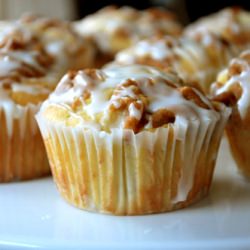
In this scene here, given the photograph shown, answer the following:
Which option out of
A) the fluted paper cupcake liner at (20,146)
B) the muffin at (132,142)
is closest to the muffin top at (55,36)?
the fluted paper cupcake liner at (20,146)

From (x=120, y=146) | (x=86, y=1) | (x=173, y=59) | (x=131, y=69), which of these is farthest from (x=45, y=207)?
(x=86, y=1)

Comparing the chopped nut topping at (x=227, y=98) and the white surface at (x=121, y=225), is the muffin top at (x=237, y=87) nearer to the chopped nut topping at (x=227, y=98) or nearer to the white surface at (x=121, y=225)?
the chopped nut topping at (x=227, y=98)

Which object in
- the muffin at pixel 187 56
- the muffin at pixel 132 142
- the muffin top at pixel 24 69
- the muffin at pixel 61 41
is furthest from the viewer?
the muffin at pixel 187 56

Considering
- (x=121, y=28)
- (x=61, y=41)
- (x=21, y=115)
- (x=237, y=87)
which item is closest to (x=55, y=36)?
(x=61, y=41)

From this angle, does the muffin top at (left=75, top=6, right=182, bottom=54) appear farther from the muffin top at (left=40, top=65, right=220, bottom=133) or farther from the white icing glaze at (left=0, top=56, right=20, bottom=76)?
the muffin top at (left=40, top=65, right=220, bottom=133)

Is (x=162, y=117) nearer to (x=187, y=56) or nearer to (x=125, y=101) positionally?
(x=125, y=101)

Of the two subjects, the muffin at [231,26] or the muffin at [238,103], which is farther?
the muffin at [231,26]
